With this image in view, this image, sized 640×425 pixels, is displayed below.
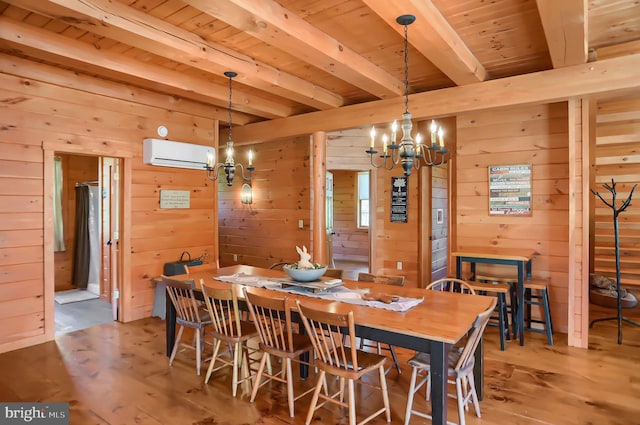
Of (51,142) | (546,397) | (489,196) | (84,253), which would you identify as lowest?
(546,397)

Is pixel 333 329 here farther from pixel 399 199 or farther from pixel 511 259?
pixel 399 199

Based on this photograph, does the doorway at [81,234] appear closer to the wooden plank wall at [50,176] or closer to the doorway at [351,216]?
the wooden plank wall at [50,176]

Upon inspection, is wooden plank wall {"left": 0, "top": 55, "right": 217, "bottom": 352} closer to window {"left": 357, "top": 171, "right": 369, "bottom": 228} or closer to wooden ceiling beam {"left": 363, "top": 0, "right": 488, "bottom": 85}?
wooden ceiling beam {"left": 363, "top": 0, "right": 488, "bottom": 85}

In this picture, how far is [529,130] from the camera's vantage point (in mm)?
4289

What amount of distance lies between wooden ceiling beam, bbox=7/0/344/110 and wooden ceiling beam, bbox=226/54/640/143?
2.41ft

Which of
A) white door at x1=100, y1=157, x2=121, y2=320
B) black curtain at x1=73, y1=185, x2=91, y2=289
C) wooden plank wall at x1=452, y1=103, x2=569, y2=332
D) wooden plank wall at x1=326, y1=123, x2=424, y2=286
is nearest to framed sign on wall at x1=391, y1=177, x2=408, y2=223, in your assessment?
wooden plank wall at x1=326, y1=123, x2=424, y2=286

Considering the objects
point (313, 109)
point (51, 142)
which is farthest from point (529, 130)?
point (51, 142)

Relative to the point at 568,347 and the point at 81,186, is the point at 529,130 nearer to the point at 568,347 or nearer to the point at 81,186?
the point at 568,347

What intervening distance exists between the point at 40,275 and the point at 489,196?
4801mm

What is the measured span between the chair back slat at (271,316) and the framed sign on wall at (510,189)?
2.99 m

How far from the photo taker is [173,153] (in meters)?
4.88

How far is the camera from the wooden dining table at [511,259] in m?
3.78

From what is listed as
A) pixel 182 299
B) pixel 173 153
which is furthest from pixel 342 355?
pixel 173 153

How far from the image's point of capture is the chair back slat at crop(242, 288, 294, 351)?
2.47 meters
